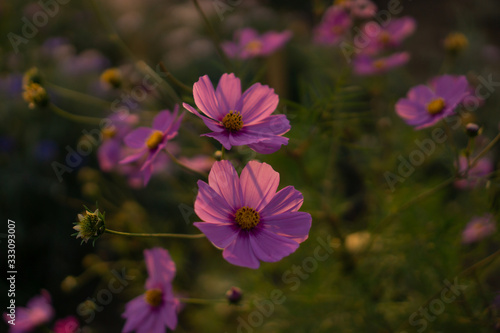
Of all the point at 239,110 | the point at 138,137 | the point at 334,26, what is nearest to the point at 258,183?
the point at 239,110

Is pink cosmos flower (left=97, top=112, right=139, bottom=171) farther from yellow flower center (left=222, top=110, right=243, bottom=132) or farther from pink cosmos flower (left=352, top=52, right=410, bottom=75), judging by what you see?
pink cosmos flower (left=352, top=52, right=410, bottom=75)

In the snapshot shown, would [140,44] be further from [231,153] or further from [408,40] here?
[231,153]

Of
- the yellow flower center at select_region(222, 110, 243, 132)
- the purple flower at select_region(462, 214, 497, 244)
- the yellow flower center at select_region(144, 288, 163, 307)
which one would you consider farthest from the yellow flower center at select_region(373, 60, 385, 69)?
the yellow flower center at select_region(144, 288, 163, 307)

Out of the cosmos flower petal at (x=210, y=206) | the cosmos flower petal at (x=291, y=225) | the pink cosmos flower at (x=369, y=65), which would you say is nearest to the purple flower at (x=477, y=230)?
the pink cosmos flower at (x=369, y=65)

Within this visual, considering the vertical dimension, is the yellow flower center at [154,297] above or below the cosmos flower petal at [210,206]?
below

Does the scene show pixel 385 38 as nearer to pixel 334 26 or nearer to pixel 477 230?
pixel 334 26

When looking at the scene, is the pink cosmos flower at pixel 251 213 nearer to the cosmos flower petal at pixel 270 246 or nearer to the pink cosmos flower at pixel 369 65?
the cosmos flower petal at pixel 270 246

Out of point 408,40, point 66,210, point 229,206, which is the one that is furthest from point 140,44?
point 229,206
